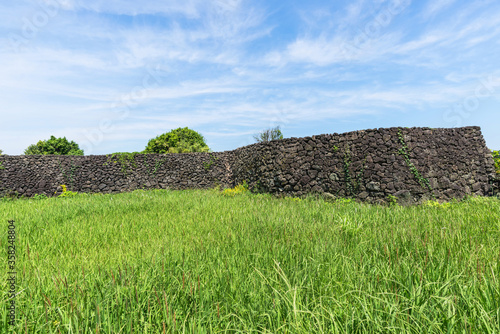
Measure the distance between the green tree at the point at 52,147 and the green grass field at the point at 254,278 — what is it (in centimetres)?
3870

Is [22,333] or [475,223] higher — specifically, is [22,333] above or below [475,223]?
above

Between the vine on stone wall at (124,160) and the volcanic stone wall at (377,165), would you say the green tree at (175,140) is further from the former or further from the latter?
the volcanic stone wall at (377,165)

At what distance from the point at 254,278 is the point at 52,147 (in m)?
45.5

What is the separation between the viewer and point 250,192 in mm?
14344

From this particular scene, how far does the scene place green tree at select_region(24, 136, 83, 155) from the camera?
38.7 m

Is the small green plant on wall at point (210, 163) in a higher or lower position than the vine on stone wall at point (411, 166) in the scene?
higher

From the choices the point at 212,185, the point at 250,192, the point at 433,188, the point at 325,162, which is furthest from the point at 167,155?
Result: the point at 433,188

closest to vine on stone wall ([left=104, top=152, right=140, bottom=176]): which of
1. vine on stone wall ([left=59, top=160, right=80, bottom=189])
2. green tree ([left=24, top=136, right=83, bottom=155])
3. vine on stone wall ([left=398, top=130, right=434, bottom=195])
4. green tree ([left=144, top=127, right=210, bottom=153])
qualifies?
vine on stone wall ([left=59, top=160, right=80, bottom=189])

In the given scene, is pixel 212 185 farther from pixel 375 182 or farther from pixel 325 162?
pixel 375 182

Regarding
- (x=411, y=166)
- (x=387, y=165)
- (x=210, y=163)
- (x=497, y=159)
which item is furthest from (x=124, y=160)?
(x=497, y=159)

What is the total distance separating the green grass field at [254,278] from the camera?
201 centimetres

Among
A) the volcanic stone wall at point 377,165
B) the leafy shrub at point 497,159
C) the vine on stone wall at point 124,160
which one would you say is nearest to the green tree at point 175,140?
the vine on stone wall at point 124,160

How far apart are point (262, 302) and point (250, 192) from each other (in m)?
12.0

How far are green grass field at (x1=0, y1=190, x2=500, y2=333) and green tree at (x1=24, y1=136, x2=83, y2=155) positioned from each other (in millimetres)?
38704
